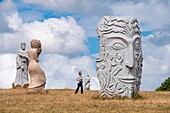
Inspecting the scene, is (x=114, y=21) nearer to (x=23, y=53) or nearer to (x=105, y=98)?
(x=105, y=98)

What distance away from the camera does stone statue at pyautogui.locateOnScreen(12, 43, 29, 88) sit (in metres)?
35.0

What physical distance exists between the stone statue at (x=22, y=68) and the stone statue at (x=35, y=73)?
359 inches

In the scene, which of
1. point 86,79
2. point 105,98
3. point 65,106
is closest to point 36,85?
point 105,98

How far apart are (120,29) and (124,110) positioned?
5543 millimetres

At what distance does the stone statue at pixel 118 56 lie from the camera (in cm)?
1991

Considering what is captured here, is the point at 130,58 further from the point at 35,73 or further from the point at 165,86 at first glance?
the point at 165,86

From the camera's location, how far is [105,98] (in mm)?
20453

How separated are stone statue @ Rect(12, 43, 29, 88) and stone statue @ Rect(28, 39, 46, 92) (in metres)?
9.11

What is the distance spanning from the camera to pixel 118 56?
19922 mm

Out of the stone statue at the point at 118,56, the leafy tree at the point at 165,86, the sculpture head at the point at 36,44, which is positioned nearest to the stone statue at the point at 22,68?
the sculpture head at the point at 36,44

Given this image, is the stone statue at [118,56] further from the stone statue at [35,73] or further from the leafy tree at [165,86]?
the leafy tree at [165,86]

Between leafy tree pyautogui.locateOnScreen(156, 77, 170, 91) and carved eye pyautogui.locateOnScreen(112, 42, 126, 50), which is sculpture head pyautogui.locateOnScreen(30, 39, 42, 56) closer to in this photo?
carved eye pyautogui.locateOnScreen(112, 42, 126, 50)

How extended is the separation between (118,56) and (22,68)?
54.8 ft

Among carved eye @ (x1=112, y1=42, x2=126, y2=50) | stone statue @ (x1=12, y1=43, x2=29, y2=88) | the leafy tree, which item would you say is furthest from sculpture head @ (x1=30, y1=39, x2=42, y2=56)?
the leafy tree
